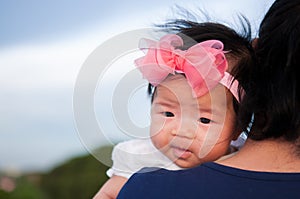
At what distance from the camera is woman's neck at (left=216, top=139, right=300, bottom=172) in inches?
49.3

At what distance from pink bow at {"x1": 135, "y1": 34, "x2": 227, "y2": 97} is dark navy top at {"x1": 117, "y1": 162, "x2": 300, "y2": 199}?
0.74ft

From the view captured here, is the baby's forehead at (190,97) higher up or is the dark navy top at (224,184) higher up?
the baby's forehead at (190,97)

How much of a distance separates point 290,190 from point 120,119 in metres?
0.37

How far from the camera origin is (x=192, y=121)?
1.43m

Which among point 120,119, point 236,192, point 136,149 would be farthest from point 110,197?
point 236,192

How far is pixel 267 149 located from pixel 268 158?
0.9 inches

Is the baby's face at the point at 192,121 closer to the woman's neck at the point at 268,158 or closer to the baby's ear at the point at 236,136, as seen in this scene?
the baby's ear at the point at 236,136

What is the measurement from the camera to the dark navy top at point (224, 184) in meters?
1.23

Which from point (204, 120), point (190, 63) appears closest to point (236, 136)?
point (204, 120)

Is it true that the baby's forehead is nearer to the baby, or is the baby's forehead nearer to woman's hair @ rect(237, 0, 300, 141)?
the baby

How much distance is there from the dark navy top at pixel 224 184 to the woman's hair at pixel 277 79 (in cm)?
9

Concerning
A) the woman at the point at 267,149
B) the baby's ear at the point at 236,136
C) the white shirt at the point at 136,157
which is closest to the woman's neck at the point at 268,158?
the woman at the point at 267,149

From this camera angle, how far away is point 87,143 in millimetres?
1340

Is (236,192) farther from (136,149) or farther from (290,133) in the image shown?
(136,149)
